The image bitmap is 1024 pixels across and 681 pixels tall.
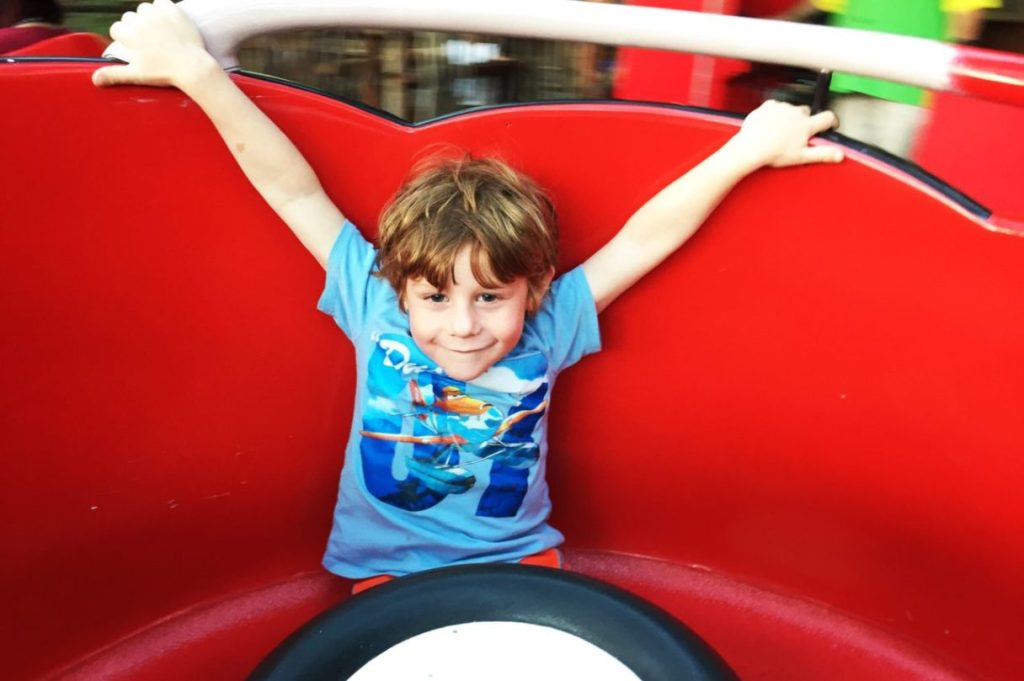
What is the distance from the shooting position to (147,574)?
1292 mm

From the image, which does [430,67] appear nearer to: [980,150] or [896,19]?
[896,19]

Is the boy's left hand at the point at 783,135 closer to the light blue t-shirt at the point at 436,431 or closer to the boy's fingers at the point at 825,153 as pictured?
the boy's fingers at the point at 825,153

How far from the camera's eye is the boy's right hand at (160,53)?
103 centimetres

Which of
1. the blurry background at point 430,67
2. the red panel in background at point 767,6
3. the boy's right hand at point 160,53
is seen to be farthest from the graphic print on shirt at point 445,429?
the blurry background at point 430,67

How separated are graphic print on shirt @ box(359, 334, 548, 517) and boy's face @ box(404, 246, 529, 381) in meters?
0.06

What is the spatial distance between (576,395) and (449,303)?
293 millimetres

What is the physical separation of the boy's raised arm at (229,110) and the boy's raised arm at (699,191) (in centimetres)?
31

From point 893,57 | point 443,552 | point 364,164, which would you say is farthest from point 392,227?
point 893,57

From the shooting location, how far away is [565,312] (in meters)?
1.19

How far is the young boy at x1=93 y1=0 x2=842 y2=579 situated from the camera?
3.47ft

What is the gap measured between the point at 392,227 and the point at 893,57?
0.52m

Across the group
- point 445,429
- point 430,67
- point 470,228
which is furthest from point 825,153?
point 430,67

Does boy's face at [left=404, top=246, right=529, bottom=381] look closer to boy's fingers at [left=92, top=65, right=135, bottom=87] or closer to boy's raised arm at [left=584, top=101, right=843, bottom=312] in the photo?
boy's raised arm at [left=584, top=101, right=843, bottom=312]

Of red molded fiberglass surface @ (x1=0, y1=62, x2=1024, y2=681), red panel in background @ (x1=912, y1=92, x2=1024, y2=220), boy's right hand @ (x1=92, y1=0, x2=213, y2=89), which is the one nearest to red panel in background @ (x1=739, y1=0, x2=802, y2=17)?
red panel in background @ (x1=912, y1=92, x2=1024, y2=220)
